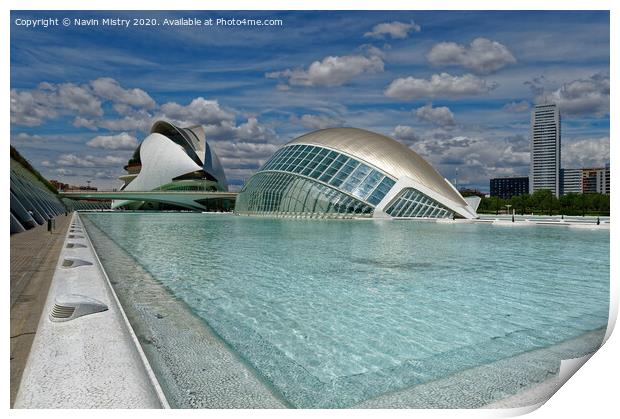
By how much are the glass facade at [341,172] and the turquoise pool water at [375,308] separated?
764 inches

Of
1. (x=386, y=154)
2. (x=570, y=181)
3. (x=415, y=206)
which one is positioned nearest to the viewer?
(x=415, y=206)

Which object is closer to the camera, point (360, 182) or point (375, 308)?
point (375, 308)

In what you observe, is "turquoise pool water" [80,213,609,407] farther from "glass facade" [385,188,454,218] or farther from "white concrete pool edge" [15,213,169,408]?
"glass facade" [385,188,454,218]

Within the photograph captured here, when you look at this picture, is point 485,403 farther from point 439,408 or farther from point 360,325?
point 360,325

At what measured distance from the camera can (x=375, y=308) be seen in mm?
5848

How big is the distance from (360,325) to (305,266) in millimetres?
4468

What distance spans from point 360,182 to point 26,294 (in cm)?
2719

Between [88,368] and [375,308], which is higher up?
[88,368]

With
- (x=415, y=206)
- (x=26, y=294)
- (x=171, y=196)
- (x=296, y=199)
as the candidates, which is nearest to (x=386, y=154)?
(x=415, y=206)

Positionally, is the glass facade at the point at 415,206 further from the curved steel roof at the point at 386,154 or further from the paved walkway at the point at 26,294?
the paved walkway at the point at 26,294

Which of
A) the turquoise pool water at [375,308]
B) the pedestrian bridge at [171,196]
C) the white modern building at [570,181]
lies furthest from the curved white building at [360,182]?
the pedestrian bridge at [171,196]

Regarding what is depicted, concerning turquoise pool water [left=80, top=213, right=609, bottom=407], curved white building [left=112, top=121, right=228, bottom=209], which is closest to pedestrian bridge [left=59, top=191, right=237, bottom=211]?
curved white building [left=112, top=121, right=228, bottom=209]

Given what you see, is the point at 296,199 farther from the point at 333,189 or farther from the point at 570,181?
the point at 570,181

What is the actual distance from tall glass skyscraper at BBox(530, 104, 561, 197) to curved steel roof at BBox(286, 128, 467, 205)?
20.8 ft
